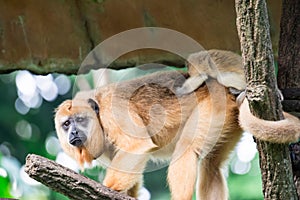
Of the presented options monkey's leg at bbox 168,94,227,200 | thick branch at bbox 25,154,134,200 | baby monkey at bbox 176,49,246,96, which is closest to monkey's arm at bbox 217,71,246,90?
baby monkey at bbox 176,49,246,96

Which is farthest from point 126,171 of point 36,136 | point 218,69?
point 36,136

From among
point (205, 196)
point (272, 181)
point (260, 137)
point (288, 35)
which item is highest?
point (288, 35)

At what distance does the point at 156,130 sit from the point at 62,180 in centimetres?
109

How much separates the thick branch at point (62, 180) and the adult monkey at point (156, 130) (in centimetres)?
64

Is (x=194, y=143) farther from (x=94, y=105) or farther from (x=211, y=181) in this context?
(x=94, y=105)

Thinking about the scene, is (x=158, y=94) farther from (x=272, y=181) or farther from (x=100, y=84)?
(x=272, y=181)

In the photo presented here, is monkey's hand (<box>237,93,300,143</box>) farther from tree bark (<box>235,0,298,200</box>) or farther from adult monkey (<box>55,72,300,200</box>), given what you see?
adult monkey (<box>55,72,300,200</box>)

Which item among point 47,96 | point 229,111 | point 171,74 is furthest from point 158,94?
point 47,96

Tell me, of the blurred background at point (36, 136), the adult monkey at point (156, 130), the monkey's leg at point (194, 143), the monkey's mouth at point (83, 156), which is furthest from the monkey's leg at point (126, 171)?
the blurred background at point (36, 136)

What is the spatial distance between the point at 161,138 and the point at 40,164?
1.18 metres

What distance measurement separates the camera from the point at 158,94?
12.8ft

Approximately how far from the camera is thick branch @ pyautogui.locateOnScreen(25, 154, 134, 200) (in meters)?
2.80

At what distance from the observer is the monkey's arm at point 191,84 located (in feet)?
11.9

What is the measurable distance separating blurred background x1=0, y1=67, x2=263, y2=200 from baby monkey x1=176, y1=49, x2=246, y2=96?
10.2 feet
